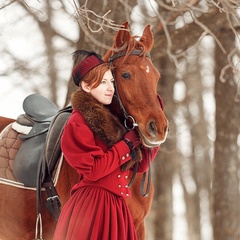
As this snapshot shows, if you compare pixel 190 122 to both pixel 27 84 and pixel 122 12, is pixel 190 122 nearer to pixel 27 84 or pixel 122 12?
pixel 27 84

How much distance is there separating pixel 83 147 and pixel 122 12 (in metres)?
3.07

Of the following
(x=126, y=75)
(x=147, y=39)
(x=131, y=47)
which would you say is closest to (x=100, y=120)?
(x=126, y=75)

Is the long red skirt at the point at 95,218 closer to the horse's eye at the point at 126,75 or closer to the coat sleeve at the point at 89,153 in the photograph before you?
the coat sleeve at the point at 89,153

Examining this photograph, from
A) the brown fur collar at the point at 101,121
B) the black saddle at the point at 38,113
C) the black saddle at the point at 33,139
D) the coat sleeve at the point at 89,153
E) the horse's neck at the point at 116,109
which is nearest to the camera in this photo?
the coat sleeve at the point at 89,153

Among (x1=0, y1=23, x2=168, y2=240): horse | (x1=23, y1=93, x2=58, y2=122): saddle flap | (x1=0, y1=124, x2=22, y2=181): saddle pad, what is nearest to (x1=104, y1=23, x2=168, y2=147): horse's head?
(x1=0, y1=23, x2=168, y2=240): horse

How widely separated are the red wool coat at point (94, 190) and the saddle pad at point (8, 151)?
3.50 feet

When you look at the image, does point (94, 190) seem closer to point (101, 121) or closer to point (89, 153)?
point (89, 153)

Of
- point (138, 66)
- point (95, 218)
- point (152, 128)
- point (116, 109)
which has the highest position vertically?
point (138, 66)

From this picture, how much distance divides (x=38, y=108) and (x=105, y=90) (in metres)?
1.11

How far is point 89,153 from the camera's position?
139 inches

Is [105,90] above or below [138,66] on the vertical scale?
below

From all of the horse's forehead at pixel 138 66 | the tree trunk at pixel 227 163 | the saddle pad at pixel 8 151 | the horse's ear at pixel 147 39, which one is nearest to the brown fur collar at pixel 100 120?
the horse's forehead at pixel 138 66

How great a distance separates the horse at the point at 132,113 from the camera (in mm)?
3643

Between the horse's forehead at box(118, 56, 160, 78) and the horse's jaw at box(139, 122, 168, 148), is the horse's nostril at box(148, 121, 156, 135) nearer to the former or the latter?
the horse's jaw at box(139, 122, 168, 148)
